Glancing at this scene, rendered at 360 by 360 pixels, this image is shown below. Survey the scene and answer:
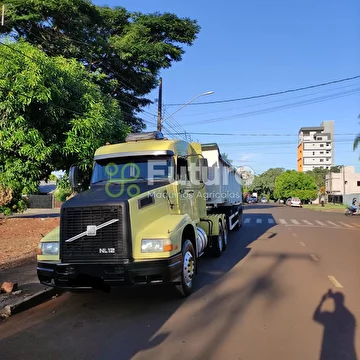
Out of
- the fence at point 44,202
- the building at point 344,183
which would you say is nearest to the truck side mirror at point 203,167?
the fence at point 44,202

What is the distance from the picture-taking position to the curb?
5453 millimetres

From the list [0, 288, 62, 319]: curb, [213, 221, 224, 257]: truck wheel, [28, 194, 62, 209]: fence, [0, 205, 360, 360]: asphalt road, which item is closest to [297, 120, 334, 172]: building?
[28, 194, 62, 209]: fence

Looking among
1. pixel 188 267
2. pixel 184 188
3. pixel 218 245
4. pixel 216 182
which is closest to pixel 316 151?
pixel 216 182

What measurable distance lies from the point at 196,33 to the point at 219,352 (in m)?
23.4

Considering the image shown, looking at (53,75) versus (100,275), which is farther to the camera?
(53,75)

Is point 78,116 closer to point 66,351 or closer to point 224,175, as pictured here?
point 224,175

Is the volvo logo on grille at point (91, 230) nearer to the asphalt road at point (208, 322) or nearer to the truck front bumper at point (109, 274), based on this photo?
the truck front bumper at point (109, 274)

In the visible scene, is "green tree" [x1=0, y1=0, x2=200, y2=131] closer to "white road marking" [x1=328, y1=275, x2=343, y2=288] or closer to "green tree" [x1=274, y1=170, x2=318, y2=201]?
"white road marking" [x1=328, y1=275, x2=343, y2=288]

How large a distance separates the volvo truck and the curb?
43 cm

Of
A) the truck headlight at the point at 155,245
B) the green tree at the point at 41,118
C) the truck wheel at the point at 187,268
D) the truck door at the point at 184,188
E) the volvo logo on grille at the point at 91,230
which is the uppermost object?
the green tree at the point at 41,118

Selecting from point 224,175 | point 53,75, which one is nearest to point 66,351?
point 53,75

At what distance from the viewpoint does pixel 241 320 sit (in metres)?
5.09

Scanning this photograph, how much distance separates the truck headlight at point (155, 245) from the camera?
5.47 meters
